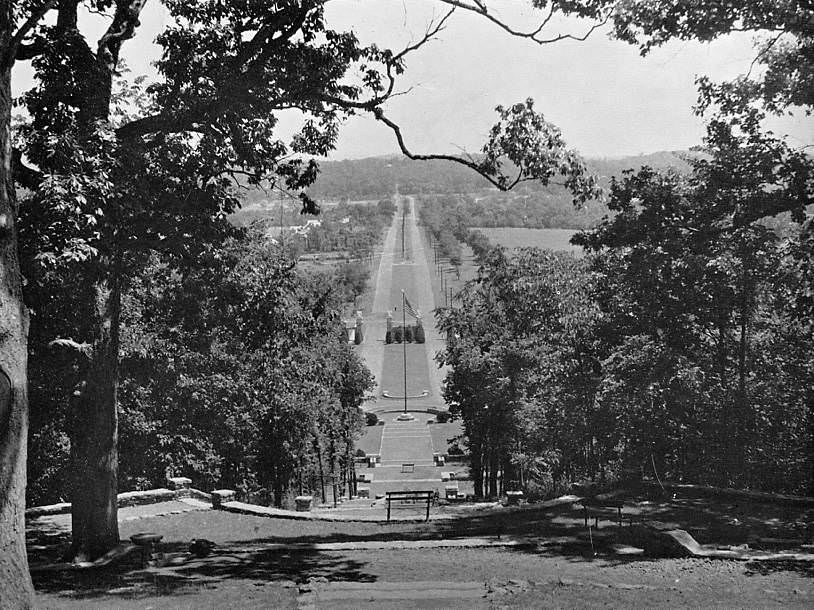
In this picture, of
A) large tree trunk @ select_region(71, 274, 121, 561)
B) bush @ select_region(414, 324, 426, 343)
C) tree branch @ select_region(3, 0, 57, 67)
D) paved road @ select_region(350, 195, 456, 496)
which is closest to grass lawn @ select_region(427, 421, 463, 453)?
paved road @ select_region(350, 195, 456, 496)

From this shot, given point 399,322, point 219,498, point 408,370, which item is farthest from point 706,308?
point 399,322

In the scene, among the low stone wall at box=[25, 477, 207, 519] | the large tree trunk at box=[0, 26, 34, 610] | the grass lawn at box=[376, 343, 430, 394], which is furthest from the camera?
the grass lawn at box=[376, 343, 430, 394]

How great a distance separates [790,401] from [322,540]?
13979 millimetres

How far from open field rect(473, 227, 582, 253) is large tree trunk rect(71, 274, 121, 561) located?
2440 inches

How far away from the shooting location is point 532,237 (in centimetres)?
9138

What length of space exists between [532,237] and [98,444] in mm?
81836

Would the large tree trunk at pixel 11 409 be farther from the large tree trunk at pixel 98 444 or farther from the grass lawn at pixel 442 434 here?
the grass lawn at pixel 442 434

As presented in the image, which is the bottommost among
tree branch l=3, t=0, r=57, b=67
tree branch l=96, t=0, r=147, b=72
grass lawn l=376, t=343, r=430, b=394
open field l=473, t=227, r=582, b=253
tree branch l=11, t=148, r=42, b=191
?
grass lawn l=376, t=343, r=430, b=394

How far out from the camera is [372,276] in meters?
162

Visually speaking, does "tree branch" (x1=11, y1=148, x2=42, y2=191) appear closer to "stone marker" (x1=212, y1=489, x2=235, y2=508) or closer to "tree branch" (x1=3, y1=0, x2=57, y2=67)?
"tree branch" (x1=3, y1=0, x2=57, y2=67)

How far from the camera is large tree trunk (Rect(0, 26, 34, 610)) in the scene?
691 centimetres

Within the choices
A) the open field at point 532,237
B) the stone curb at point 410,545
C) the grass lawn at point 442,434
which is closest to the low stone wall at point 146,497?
the stone curb at point 410,545

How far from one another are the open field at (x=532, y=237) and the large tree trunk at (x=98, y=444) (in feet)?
203

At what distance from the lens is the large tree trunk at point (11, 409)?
22.7 feet
